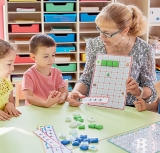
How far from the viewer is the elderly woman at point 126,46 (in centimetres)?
186

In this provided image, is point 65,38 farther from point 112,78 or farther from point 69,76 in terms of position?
point 112,78

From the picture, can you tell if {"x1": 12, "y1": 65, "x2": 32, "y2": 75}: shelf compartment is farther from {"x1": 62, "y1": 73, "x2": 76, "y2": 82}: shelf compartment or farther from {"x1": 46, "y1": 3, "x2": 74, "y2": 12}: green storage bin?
{"x1": 46, "y1": 3, "x2": 74, "y2": 12}: green storage bin

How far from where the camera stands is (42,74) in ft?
6.25

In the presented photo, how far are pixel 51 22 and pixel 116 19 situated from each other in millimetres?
1387

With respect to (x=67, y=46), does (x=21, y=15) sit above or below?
above

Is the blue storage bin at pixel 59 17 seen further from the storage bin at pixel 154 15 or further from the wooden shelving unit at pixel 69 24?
the storage bin at pixel 154 15

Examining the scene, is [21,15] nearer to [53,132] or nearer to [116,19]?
[116,19]

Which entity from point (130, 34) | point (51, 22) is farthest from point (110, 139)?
point (51, 22)

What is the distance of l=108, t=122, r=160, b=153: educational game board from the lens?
127 centimetres

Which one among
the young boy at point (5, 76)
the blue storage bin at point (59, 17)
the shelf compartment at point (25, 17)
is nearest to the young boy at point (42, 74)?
the young boy at point (5, 76)

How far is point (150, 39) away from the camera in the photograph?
3330 millimetres

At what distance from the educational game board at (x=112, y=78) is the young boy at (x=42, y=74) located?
0.72 feet

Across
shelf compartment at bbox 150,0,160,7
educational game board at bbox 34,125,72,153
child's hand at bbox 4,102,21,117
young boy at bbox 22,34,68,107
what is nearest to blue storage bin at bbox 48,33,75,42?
shelf compartment at bbox 150,0,160,7

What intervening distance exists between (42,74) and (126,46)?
1.79ft
